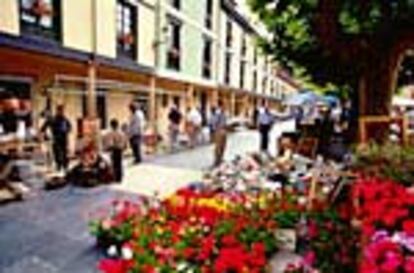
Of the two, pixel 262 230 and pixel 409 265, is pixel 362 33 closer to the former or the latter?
pixel 262 230

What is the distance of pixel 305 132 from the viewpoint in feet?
50.9

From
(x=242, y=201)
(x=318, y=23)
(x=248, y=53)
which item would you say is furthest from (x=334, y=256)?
(x=248, y=53)

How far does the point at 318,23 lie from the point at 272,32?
8.38 meters

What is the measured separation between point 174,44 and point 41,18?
Result: 1086cm

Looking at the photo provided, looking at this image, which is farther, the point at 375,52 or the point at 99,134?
the point at 99,134

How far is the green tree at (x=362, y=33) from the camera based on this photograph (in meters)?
8.29

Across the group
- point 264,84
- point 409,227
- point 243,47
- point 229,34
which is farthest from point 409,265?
point 264,84

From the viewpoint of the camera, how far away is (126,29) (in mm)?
19281

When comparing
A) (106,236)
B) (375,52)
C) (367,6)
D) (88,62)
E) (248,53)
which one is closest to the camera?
(106,236)

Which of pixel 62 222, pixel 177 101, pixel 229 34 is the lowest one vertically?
pixel 62 222

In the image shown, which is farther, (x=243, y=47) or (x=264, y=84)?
(x=264, y=84)

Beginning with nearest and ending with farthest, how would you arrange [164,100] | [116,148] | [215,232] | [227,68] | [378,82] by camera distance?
1. [215,232]
2. [378,82]
3. [116,148]
4. [164,100]
5. [227,68]

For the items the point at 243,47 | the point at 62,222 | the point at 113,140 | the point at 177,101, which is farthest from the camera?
the point at 243,47

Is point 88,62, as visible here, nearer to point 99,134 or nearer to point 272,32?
point 99,134
